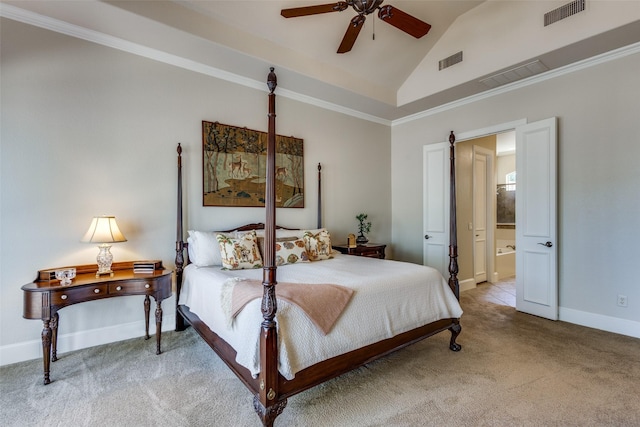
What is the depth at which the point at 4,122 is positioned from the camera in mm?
2555

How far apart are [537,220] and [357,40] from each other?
312 centimetres

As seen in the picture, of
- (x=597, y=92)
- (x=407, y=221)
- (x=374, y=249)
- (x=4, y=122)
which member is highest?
(x=597, y=92)

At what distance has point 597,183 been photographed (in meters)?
3.33

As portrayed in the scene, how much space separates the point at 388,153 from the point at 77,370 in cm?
502

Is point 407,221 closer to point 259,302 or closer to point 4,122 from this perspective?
point 259,302

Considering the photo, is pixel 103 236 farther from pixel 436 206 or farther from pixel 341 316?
pixel 436 206

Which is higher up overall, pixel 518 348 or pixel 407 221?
pixel 407 221

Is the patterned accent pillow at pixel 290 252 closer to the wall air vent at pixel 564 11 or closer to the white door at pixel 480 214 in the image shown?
the white door at pixel 480 214

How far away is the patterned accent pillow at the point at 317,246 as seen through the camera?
3.59 m

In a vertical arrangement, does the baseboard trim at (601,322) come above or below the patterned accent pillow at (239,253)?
below

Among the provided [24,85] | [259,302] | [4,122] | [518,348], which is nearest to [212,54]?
[24,85]

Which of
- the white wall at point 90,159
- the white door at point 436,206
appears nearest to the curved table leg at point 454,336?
the white door at point 436,206

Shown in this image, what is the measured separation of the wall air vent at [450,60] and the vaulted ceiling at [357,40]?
0.04m

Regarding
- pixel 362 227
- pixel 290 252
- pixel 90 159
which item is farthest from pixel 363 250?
pixel 90 159
